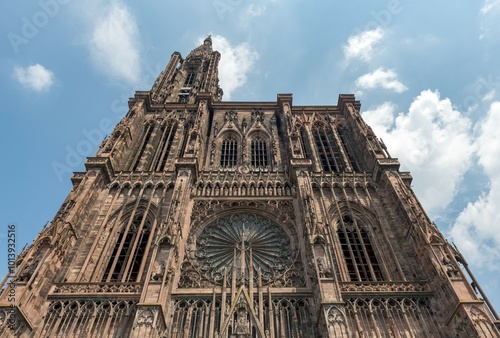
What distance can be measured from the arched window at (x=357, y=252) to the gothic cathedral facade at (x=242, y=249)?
65 mm

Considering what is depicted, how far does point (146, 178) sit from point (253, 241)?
8.48 m

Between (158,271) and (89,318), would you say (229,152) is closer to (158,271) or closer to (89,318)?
(158,271)

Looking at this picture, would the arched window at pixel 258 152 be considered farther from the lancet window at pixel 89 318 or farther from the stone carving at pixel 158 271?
the lancet window at pixel 89 318

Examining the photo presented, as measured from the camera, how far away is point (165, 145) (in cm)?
2730

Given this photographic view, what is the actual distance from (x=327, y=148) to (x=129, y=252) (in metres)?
16.2

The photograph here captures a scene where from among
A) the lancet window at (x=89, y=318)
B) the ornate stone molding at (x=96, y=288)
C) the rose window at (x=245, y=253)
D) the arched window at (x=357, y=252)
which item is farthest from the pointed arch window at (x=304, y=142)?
the lancet window at (x=89, y=318)

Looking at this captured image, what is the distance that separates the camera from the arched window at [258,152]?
85.2 ft

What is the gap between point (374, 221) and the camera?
2036 centimetres

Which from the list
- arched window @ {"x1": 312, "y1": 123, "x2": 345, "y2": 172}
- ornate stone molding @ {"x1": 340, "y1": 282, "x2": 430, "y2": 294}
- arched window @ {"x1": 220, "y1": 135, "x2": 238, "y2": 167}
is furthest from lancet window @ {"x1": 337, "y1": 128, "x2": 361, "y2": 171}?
ornate stone molding @ {"x1": 340, "y1": 282, "x2": 430, "y2": 294}

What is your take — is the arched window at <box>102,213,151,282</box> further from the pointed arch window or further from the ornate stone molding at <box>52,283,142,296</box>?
the pointed arch window

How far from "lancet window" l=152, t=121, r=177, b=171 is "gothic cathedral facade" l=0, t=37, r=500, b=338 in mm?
126

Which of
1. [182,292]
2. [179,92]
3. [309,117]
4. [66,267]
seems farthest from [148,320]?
[179,92]

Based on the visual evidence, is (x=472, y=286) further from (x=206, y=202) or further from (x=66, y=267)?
(x=66, y=267)

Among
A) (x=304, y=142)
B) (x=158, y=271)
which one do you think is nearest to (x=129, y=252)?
(x=158, y=271)
